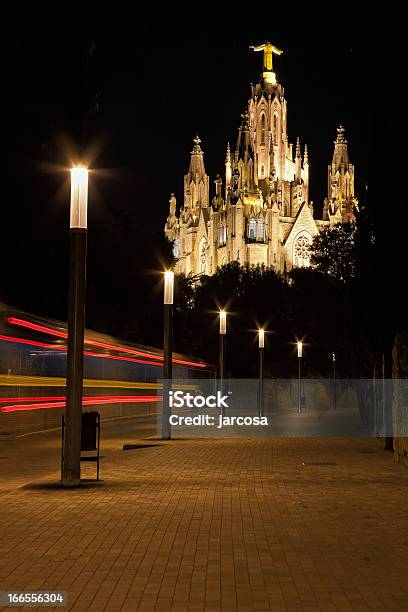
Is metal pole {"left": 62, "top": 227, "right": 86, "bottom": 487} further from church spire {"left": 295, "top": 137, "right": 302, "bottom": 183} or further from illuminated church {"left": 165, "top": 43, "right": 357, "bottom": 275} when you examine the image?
church spire {"left": 295, "top": 137, "right": 302, "bottom": 183}

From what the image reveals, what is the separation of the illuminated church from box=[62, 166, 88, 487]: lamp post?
111 metres

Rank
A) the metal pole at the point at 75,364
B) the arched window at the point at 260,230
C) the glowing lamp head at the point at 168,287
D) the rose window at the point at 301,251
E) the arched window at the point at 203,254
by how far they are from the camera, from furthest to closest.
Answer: the arched window at the point at 203,254 < the rose window at the point at 301,251 < the arched window at the point at 260,230 < the glowing lamp head at the point at 168,287 < the metal pole at the point at 75,364

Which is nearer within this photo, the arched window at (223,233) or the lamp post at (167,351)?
the lamp post at (167,351)

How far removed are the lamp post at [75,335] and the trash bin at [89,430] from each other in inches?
66.5

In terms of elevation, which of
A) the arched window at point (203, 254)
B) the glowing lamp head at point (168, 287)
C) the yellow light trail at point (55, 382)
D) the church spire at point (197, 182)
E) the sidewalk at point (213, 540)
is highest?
the church spire at point (197, 182)

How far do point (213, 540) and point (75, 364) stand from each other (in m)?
5.22

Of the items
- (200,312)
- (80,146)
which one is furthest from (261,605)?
(200,312)

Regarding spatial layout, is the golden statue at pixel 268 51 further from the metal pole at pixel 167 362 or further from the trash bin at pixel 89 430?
the trash bin at pixel 89 430

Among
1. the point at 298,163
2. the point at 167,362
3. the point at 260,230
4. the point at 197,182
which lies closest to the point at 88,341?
the point at 167,362

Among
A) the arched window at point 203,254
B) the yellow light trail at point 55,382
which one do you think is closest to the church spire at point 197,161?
the arched window at point 203,254

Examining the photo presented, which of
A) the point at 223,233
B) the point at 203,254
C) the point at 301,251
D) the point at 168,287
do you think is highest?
the point at 223,233

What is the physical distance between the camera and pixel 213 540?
28.9 ft

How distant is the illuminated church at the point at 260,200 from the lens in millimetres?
127500

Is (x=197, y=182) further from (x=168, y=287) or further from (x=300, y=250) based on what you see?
(x=168, y=287)
